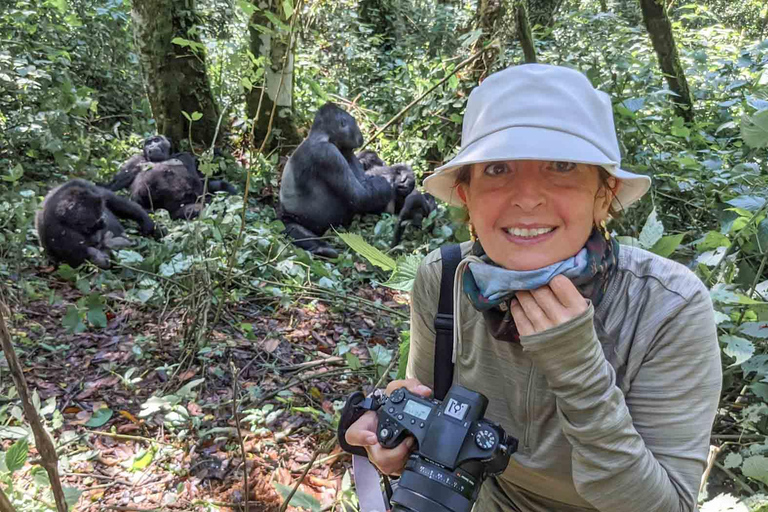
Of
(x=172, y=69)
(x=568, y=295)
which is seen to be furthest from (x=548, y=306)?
(x=172, y=69)

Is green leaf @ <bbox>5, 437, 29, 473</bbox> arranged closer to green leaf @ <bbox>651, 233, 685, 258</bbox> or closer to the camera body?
the camera body

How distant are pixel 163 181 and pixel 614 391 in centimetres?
427

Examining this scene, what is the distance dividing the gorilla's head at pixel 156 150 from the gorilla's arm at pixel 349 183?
131 centimetres

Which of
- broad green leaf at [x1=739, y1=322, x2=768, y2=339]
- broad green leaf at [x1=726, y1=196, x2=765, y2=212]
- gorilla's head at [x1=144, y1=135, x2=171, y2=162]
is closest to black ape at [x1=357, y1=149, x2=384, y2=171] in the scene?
gorilla's head at [x1=144, y1=135, x2=171, y2=162]

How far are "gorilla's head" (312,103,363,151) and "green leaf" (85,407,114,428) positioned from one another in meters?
3.09

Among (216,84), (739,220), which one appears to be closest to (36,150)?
(216,84)

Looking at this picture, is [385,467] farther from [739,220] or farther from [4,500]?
[739,220]

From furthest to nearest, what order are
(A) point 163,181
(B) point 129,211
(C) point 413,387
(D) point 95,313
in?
(A) point 163,181 < (B) point 129,211 < (D) point 95,313 < (C) point 413,387

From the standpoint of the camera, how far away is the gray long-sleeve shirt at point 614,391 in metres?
0.97

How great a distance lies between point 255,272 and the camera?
368cm

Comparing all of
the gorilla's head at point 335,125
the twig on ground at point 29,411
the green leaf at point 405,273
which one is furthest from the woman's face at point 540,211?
the gorilla's head at point 335,125

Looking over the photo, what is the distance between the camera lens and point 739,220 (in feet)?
6.47

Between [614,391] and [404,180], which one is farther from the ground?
[614,391]

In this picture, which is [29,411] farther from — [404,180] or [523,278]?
[404,180]
